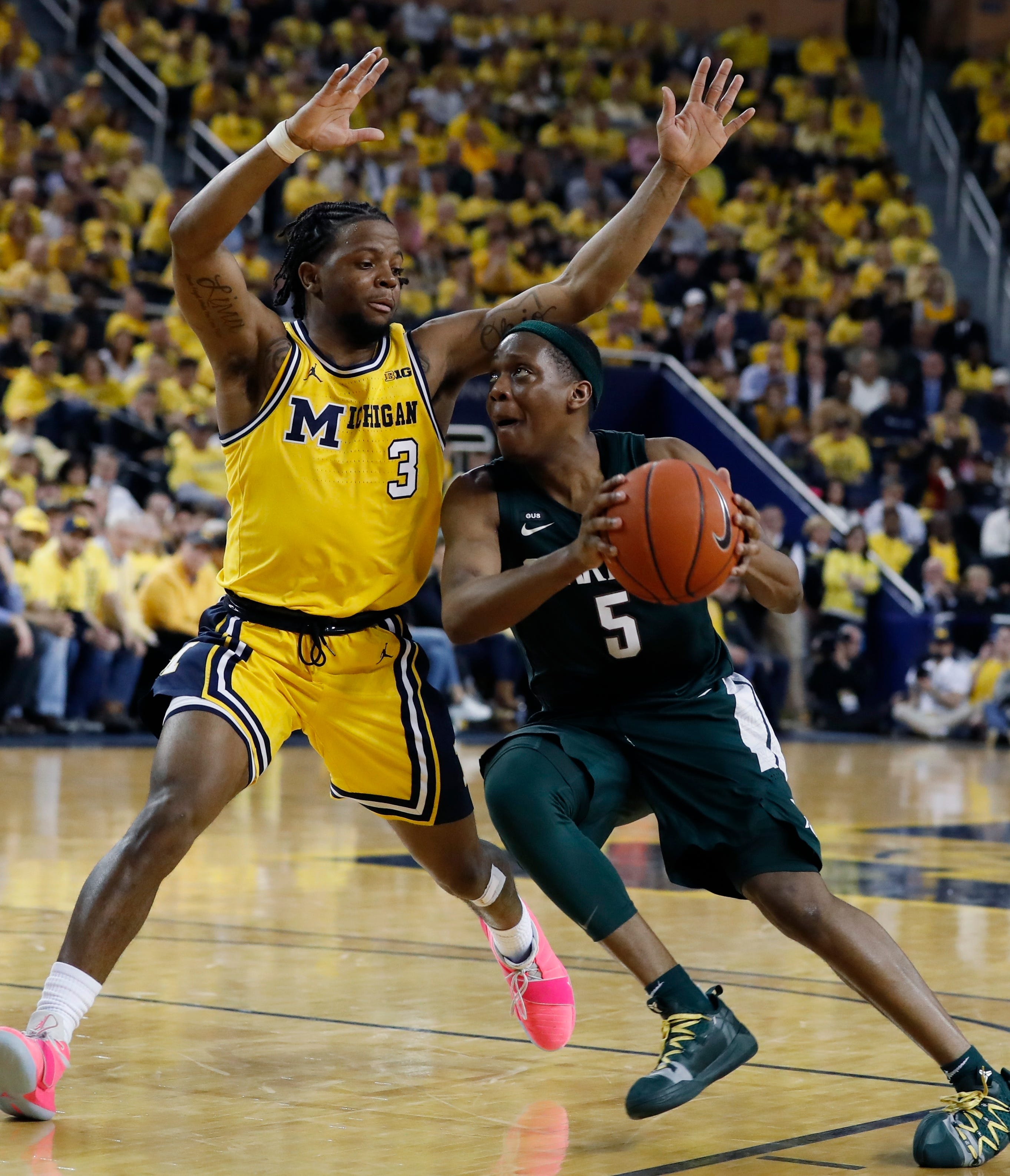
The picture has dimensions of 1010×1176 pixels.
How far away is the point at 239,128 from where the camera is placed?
1895 centimetres

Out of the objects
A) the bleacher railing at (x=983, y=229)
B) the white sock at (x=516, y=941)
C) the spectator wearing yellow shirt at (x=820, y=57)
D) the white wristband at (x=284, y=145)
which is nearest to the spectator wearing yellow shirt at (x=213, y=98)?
the spectator wearing yellow shirt at (x=820, y=57)

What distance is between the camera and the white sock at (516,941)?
15.4 ft

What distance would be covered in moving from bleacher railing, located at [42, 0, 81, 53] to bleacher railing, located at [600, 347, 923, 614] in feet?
23.6

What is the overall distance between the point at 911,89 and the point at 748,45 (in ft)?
8.64

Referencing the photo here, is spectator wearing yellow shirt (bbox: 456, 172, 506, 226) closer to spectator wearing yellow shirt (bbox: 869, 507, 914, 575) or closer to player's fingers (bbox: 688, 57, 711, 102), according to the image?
spectator wearing yellow shirt (bbox: 869, 507, 914, 575)

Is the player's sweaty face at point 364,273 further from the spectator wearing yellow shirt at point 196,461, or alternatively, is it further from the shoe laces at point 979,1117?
the spectator wearing yellow shirt at point 196,461

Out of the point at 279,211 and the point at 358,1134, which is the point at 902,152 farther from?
the point at 358,1134

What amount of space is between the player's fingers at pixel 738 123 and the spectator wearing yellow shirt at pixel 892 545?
12.4 meters

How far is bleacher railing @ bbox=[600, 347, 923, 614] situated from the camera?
17.0 metres

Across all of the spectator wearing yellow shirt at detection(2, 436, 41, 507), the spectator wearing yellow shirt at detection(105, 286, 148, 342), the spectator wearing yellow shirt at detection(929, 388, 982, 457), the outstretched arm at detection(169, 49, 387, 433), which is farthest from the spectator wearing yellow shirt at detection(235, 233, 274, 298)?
the outstretched arm at detection(169, 49, 387, 433)

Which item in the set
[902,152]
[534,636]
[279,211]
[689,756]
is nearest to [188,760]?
[534,636]

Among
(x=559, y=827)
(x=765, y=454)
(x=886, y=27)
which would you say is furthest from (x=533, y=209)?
(x=559, y=827)

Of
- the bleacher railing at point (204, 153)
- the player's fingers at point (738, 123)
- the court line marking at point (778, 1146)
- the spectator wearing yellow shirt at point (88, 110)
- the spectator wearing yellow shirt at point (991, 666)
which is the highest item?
the spectator wearing yellow shirt at point (88, 110)

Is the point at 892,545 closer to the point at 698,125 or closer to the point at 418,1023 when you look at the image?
the point at 698,125
